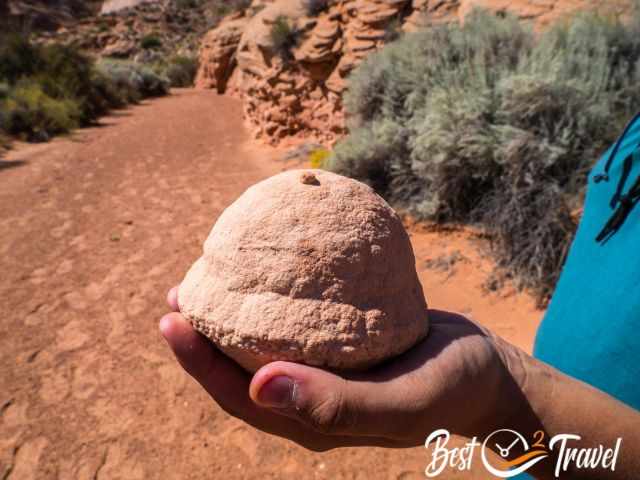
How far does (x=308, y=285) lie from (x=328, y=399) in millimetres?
283

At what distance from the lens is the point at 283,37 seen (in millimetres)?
6703

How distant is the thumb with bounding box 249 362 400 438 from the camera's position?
35.7 inches

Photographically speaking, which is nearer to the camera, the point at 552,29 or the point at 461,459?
the point at 461,459

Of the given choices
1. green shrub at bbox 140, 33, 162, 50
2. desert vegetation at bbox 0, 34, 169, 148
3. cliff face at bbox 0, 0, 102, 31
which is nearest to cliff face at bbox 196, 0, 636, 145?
desert vegetation at bbox 0, 34, 169, 148

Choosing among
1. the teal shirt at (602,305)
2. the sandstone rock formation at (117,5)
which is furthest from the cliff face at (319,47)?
the sandstone rock formation at (117,5)

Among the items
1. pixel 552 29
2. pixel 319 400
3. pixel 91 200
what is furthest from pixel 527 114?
pixel 91 200

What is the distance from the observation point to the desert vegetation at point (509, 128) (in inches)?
121

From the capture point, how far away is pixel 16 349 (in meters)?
2.98

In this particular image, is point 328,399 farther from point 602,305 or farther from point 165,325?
point 602,305

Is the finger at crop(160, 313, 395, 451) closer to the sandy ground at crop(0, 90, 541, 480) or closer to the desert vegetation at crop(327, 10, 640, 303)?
the sandy ground at crop(0, 90, 541, 480)

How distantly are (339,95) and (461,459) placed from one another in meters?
4.95

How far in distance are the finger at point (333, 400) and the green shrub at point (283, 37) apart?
657cm

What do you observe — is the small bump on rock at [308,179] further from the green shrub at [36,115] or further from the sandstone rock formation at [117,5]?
the sandstone rock formation at [117,5]

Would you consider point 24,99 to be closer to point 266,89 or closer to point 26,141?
point 26,141
